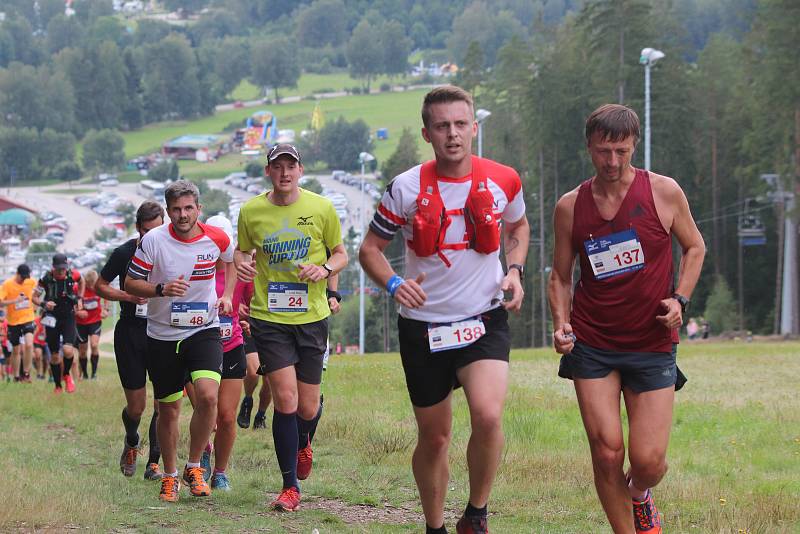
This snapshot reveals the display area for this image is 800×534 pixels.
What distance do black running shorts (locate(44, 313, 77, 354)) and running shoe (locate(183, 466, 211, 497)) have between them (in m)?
9.66

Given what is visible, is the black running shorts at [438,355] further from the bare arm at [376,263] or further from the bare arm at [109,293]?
the bare arm at [109,293]

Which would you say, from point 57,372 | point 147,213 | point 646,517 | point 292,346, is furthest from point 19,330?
point 646,517

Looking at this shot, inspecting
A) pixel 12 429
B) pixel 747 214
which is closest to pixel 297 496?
pixel 12 429

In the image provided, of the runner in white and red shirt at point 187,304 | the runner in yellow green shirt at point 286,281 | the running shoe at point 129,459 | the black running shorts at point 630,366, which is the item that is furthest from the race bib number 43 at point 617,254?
the running shoe at point 129,459

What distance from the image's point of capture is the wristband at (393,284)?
7.26 m

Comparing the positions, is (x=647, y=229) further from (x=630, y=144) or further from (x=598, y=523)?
(x=598, y=523)

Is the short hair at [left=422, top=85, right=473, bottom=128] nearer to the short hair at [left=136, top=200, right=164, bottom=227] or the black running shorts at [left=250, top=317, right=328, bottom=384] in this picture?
the black running shorts at [left=250, top=317, right=328, bottom=384]

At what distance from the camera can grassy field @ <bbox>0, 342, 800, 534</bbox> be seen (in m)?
8.66

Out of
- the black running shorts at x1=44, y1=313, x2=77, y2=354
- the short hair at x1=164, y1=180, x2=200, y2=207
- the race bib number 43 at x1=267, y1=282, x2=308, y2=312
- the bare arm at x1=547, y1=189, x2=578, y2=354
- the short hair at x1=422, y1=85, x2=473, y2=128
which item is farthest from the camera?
the black running shorts at x1=44, y1=313, x2=77, y2=354

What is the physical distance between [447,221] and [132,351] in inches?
176

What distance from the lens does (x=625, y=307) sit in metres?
7.04

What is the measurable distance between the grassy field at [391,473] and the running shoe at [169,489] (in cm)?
13

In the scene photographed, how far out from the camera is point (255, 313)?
30.5 ft

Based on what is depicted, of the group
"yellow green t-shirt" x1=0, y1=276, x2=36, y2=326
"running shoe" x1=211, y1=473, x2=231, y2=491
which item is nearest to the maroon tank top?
"running shoe" x1=211, y1=473, x2=231, y2=491
